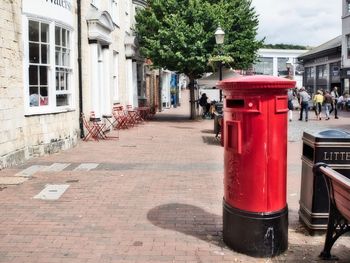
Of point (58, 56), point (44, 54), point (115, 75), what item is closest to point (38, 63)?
point (44, 54)

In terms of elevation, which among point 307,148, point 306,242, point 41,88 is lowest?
point 306,242

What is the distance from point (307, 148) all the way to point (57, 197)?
371cm

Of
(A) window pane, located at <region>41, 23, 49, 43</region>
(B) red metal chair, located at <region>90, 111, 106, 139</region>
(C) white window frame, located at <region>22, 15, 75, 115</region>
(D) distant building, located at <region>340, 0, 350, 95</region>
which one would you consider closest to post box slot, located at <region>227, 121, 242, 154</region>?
(C) white window frame, located at <region>22, 15, 75, 115</region>

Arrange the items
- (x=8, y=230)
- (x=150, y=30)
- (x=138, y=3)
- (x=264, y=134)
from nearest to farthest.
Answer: (x=264, y=134) → (x=8, y=230) → (x=150, y=30) → (x=138, y=3)

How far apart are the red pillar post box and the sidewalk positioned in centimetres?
22

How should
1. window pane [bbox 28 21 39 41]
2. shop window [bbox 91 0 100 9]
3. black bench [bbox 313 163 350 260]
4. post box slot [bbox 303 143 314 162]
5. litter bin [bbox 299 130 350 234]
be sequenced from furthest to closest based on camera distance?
1. shop window [bbox 91 0 100 9]
2. window pane [bbox 28 21 39 41]
3. post box slot [bbox 303 143 314 162]
4. litter bin [bbox 299 130 350 234]
5. black bench [bbox 313 163 350 260]

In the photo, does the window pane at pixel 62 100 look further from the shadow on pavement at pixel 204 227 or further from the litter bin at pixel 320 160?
the litter bin at pixel 320 160

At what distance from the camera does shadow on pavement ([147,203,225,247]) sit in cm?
539

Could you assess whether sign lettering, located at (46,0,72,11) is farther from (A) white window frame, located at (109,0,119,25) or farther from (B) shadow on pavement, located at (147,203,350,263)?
(A) white window frame, located at (109,0,119,25)

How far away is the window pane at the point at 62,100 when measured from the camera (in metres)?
12.6

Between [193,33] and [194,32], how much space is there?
0.24ft

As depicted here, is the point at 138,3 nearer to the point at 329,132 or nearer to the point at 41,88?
the point at 41,88


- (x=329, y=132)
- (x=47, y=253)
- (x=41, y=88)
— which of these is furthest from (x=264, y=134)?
(x=41, y=88)

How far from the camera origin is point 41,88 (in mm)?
11578
